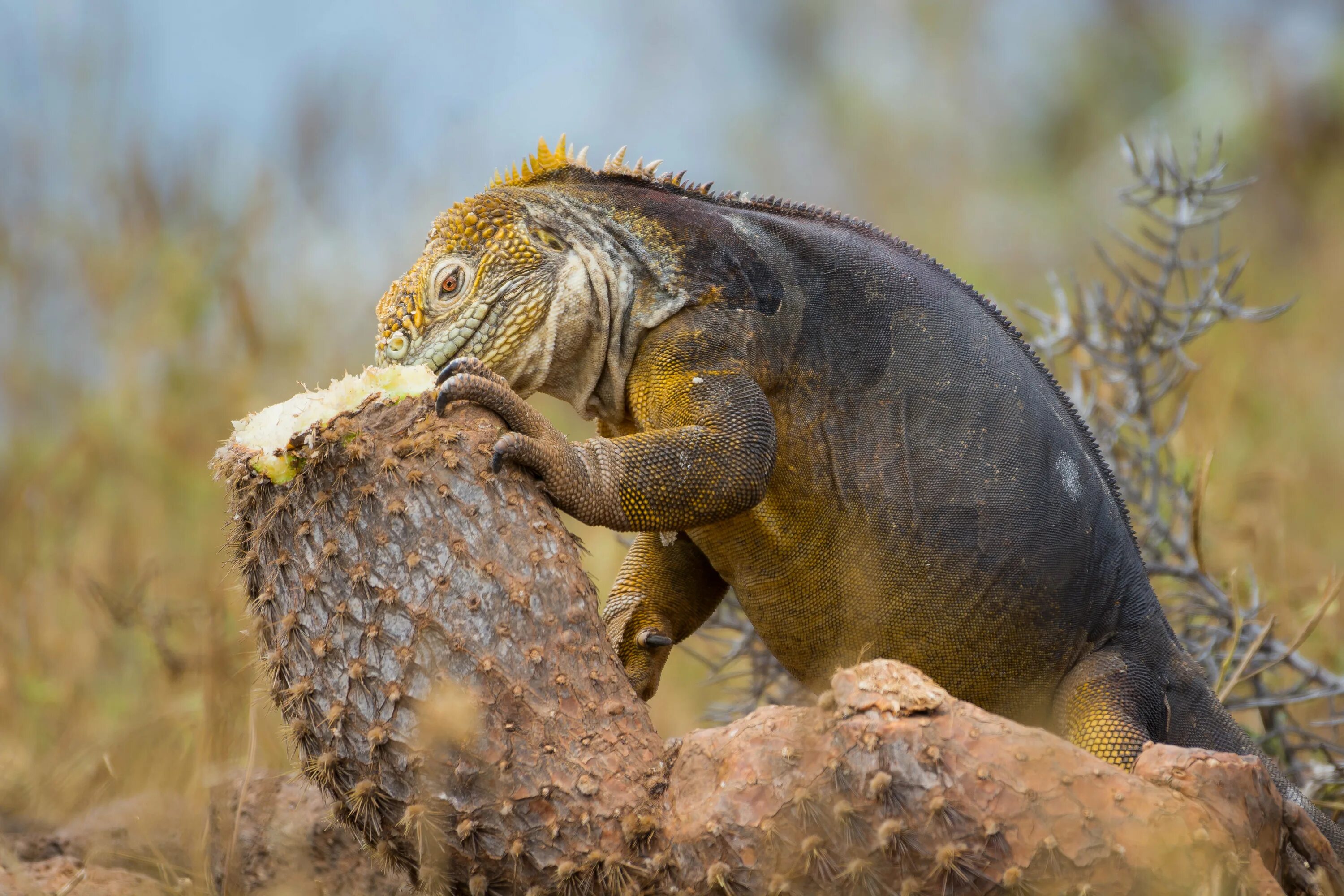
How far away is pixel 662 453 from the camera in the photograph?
337cm

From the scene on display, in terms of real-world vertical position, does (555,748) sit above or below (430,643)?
below

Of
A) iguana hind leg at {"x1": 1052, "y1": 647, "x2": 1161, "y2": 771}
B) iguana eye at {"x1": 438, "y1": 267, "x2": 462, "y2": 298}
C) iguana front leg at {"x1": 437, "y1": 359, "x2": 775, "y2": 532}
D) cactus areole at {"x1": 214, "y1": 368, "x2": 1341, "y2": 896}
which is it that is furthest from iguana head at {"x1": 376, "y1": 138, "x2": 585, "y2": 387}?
iguana hind leg at {"x1": 1052, "y1": 647, "x2": 1161, "y2": 771}

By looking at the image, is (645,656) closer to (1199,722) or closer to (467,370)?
(467,370)

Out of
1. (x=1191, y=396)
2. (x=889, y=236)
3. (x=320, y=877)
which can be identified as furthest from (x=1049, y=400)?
(x=1191, y=396)

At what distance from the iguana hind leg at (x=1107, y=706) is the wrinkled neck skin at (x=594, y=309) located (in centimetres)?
167

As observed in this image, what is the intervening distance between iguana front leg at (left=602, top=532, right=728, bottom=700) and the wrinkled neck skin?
2.19 ft

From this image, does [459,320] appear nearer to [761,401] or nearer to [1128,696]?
[761,401]

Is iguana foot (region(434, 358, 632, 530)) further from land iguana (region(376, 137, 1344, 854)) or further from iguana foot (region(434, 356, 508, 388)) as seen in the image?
land iguana (region(376, 137, 1344, 854))

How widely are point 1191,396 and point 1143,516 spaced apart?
128 inches

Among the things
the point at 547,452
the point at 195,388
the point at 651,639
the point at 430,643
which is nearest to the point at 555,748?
the point at 430,643

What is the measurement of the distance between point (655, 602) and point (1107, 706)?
4.86 ft

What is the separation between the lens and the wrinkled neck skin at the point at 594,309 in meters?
3.77

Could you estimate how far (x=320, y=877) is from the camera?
12.7 ft

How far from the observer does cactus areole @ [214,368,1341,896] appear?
258 cm
